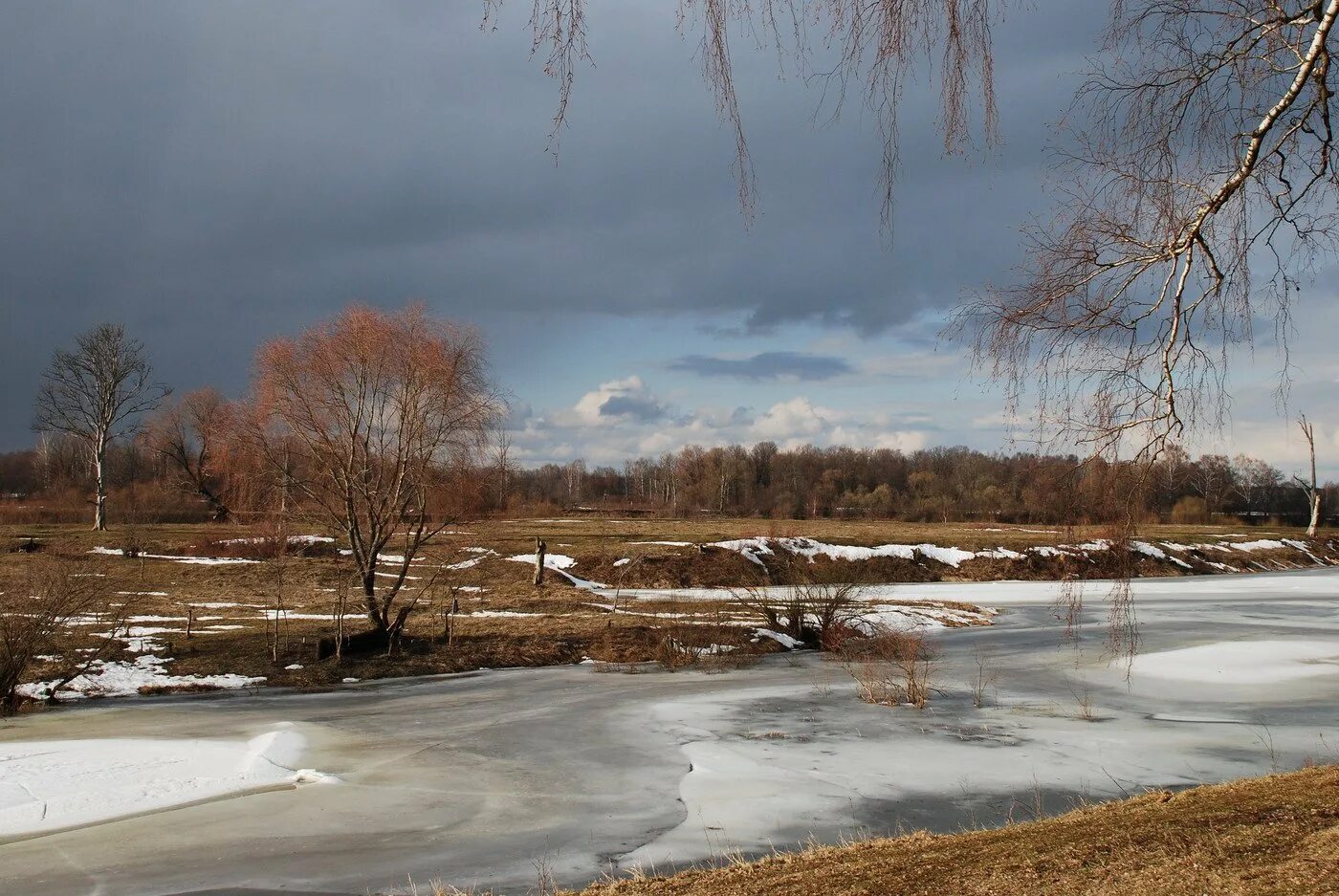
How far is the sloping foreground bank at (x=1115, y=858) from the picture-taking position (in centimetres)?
392

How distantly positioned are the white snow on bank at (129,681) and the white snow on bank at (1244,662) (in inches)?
685

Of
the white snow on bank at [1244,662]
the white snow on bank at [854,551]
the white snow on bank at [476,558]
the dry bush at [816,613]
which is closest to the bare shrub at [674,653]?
the dry bush at [816,613]

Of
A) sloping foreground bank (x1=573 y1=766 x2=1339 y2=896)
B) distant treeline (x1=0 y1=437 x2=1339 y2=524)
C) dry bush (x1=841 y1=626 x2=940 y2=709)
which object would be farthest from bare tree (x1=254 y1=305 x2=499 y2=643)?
sloping foreground bank (x1=573 y1=766 x2=1339 y2=896)

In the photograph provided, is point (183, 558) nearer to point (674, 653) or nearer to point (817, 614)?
point (674, 653)

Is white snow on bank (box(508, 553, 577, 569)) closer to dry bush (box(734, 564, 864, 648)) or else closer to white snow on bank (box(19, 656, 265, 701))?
dry bush (box(734, 564, 864, 648))

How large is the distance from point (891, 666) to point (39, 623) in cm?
1515

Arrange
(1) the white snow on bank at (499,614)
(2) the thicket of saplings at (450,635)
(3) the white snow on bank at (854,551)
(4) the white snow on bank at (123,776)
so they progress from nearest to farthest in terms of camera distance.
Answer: (4) the white snow on bank at (123,776), (2) the thicket of saplings at (450,635), (1) the white snow on bank at (499,614), (3) the white snow on bank at (854,551)

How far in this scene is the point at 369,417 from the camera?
24375mm

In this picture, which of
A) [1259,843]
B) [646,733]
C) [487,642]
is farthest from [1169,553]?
[1259,843]

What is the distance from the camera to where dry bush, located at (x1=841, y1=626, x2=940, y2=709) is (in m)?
15.5

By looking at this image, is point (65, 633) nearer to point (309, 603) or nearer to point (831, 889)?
point (309, 603)

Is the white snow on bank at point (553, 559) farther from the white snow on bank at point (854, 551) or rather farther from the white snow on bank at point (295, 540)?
the white snow on bank at point (295, 540)

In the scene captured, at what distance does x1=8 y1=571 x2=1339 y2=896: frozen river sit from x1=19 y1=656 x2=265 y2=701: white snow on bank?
1013 mm

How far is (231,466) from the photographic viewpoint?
2536cm
